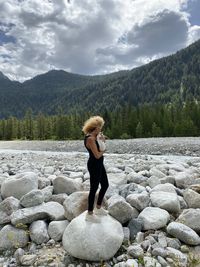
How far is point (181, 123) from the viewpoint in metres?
71.8

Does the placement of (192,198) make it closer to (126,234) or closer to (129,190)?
(129,190)

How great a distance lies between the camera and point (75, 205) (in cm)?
798

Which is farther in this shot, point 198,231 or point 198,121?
point 198,121

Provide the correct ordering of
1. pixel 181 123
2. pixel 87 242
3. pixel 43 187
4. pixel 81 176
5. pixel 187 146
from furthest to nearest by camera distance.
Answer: pixel 181 123 < pixel 187 146 < pixel 81 176 < pixel 43 187 < pixel 87 242

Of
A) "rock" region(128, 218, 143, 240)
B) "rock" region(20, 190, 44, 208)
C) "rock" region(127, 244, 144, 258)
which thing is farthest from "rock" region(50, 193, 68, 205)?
"rock" region(127, 244, 144, 258)

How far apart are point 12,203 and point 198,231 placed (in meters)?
4.68

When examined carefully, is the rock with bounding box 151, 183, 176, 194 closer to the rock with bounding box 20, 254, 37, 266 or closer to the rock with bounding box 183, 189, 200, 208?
the rock with bounding box 183, 189, 200, 208

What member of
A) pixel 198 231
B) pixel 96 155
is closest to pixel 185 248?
pixel 198 231

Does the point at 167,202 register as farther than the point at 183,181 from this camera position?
No

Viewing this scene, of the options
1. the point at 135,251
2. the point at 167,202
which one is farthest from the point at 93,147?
the point at 167,202

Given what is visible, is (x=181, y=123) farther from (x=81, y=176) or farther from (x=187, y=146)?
(x=81, y=176)

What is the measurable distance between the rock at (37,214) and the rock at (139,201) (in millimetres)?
1810

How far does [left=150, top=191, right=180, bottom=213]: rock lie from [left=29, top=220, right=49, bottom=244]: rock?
2978mm

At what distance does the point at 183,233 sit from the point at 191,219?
0.66 meters
